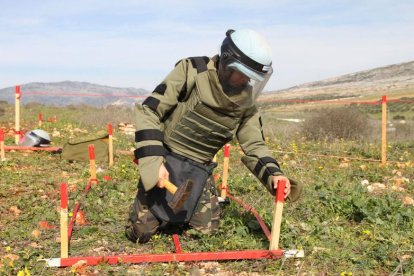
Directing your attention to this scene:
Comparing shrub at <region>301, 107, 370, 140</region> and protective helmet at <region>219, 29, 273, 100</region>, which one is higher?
protective helmet at <region>219, 29, 273, 100</region>

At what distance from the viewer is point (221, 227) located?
4.27m

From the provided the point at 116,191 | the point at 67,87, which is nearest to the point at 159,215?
the point at 116,191

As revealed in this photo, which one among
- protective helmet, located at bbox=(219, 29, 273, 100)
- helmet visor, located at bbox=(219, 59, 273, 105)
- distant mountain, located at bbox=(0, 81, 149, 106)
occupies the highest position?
protective helmet, located at bbox=(219, 29, 273, 100)

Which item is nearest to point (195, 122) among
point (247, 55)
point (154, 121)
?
point (154, 121)

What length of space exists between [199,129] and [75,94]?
13684mm

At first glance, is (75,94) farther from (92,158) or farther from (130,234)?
(130,234)

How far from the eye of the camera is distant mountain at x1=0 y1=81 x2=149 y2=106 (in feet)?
50.6

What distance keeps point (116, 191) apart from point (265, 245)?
7.83ft

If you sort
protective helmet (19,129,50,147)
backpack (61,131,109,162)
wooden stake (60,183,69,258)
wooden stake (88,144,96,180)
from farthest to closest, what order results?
protective helmet (19,129,50,147) → backpack (61,131,109,162) → wooden stake (88,144,96,180) → wooden stake (60,183,69,258)

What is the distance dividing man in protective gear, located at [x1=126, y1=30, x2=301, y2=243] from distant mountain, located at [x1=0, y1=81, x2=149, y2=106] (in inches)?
126

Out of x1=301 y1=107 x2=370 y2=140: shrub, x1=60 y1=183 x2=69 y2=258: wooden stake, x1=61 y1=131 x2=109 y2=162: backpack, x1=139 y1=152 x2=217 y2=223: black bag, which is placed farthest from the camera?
x1=301 y1=107 x2=370 y2=140: shrub

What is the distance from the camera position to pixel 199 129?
3.76 m

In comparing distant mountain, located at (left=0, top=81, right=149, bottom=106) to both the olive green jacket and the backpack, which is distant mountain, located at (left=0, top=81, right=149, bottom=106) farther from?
the olive green jacket

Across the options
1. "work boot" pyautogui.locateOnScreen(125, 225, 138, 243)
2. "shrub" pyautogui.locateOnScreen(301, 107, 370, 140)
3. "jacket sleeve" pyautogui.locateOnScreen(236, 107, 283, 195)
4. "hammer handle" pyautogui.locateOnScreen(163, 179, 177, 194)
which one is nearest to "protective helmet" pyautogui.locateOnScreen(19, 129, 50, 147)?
"work boot" pyautogui.locateOnScreen(125, 225, 138, 243)
